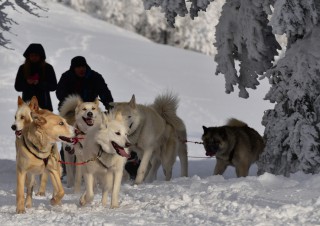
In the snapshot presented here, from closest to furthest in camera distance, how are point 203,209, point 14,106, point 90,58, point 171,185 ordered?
point 203,209 < point 171,185 < point 14,106 < point 90,58

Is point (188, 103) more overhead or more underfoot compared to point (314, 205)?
more overhead

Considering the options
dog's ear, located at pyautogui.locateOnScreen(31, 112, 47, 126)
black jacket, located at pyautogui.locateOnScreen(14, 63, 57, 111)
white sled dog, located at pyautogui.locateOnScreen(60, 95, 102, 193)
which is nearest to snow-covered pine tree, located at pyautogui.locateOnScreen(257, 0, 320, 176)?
white sled dog, located at pyautogui.locateOnScreen(60, 95, 102, 193)

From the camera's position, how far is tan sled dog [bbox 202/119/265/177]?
10.4 metres

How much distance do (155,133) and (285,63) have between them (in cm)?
225

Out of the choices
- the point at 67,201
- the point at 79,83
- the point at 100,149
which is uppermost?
the point at 79,83

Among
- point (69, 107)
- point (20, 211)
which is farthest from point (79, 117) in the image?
point (20, 211)

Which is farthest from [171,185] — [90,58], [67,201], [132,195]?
[90,58]

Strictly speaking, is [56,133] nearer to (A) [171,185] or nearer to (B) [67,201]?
(B) [67,201]

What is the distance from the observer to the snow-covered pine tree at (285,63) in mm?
8555

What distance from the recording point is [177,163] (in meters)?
15.4

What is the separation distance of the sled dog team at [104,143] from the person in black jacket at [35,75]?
1.22 meters

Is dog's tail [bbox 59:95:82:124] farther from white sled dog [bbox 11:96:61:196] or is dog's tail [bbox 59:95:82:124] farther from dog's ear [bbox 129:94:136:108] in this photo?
white sled dog [bbox 11:96:61:196]

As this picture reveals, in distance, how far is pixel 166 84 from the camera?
115 ft

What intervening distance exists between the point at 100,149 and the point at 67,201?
990mm
